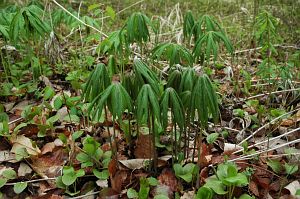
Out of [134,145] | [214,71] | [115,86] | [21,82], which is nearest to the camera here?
[115,86]

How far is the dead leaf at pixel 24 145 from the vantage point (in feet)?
5.32

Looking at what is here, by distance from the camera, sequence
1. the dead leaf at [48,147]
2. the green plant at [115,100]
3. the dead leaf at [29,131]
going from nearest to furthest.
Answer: the green plant at [115,100]
the dead leaf at [48,147]
the dead leaf at [29,131]

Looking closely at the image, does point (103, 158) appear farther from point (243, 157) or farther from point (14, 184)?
point (243, 157)

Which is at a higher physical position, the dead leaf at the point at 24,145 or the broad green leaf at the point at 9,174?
the dead leaf at the point at 24,145

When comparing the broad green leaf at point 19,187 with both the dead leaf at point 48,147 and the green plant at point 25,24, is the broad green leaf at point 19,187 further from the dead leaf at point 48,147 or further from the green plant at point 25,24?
the green plant at point 25,24

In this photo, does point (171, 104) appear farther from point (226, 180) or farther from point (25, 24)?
Answer: point (25, 24)

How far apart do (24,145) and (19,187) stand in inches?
10.3

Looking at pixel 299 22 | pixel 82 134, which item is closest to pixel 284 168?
pixel 82 134

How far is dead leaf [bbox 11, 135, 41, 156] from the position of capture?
63.9 inches

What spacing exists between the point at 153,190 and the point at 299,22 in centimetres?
245

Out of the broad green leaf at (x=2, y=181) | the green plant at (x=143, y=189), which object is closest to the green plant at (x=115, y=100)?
the green plant at (x=143, y=189)

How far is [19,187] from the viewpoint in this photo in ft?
4.68

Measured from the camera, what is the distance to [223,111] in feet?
6.41

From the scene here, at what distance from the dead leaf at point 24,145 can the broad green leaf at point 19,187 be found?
0.63ft
